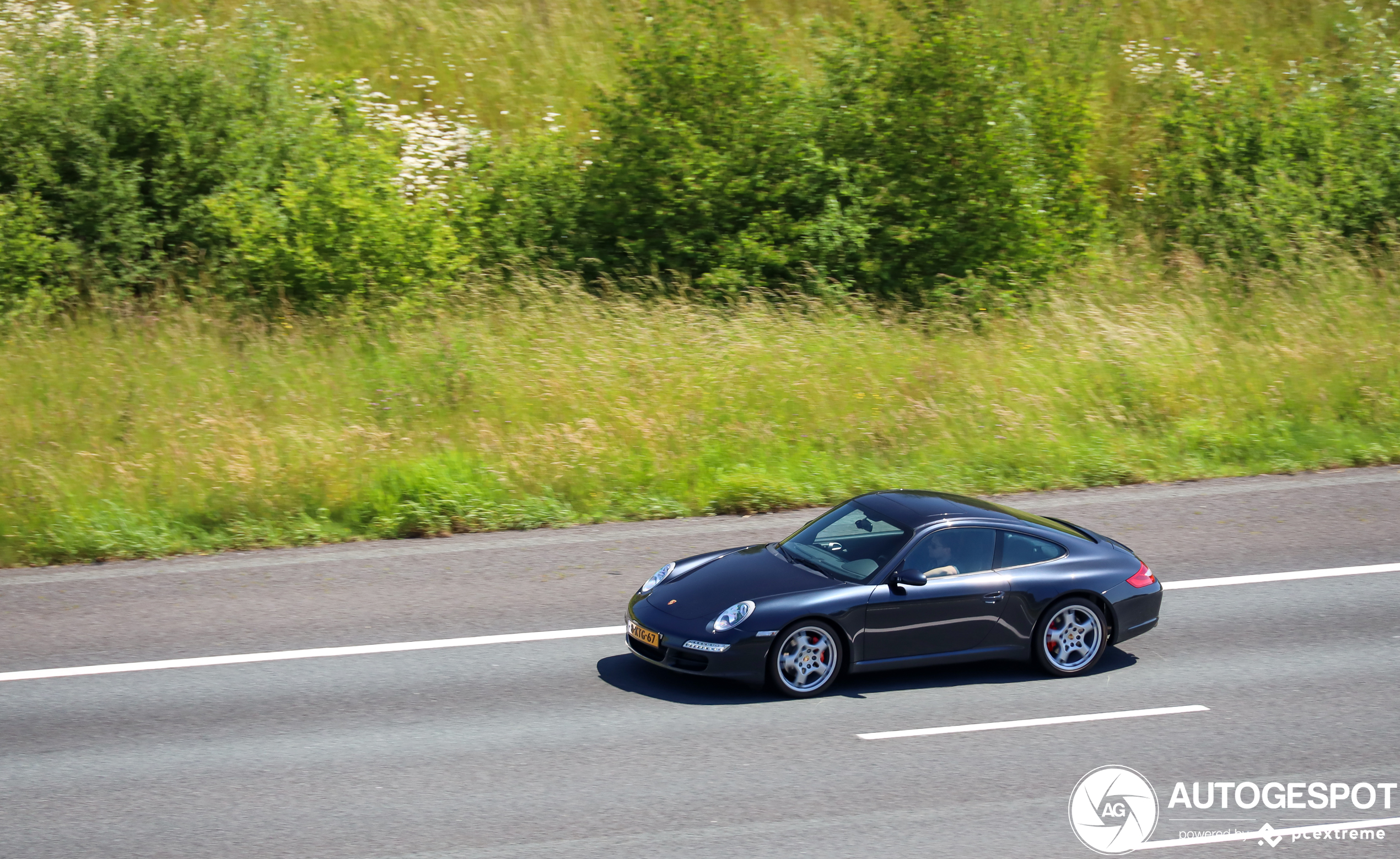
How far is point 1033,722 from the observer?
7379mm

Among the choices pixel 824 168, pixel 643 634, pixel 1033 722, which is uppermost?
pixel 824 168

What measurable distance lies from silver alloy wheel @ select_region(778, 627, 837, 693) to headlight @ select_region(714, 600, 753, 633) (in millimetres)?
326

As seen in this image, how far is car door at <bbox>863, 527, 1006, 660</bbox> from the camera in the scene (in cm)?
784

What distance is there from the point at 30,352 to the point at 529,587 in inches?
334

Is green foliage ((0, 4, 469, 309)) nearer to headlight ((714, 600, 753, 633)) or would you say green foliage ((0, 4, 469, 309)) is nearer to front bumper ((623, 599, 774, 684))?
front bumper ((623, 599, 774, 684))

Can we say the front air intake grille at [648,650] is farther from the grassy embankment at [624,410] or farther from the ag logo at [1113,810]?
the grassy embankment at [624,410]

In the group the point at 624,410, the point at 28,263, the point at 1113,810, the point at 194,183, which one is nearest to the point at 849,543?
the point at 1113,810

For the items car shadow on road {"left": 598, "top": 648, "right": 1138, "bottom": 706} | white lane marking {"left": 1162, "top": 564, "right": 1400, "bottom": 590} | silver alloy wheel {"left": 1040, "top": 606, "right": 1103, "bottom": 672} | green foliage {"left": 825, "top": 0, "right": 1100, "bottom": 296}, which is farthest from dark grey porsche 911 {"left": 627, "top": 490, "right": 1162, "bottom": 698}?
green foliage {"left": 825, "top": 0, "right": 1100, "bottom": 296}

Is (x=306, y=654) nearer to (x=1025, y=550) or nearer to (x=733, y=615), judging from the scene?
(x=733, y=615)

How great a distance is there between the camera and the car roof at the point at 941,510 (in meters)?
8.30

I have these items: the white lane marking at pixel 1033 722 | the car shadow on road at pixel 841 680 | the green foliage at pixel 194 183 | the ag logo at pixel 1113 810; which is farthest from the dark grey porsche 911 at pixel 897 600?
the green foliage at pixel 194 183

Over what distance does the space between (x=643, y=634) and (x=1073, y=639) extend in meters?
2.90

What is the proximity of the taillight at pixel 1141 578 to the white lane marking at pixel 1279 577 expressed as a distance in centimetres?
159

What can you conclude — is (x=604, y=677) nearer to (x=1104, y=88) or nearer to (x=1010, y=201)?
(x=1010, y=201)
